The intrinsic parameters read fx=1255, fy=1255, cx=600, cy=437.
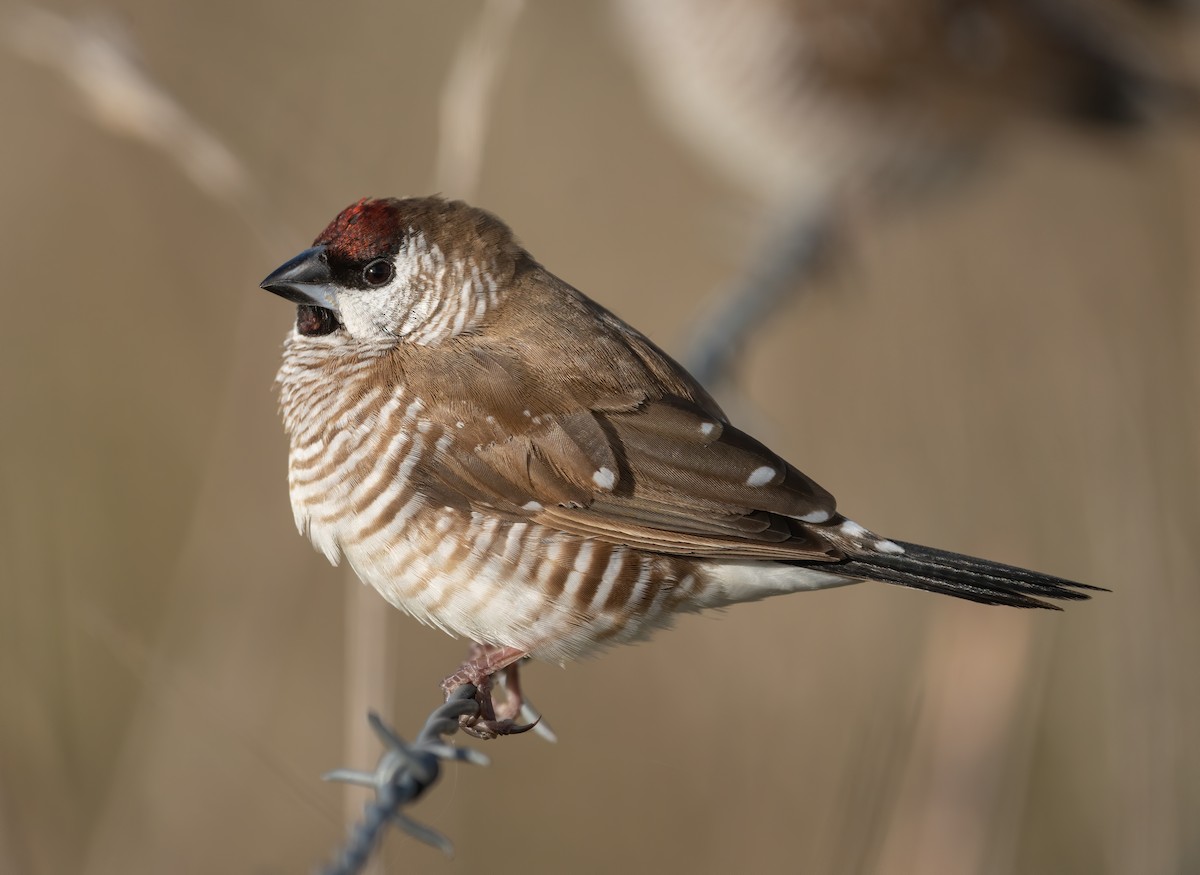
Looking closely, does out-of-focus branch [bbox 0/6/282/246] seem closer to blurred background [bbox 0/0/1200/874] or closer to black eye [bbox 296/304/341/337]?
blurred background [bbox 0/0/1200/874]

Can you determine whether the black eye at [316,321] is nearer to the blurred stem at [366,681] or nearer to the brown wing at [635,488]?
the brown wing at [635,488]

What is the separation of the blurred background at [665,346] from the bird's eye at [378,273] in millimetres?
→ 253

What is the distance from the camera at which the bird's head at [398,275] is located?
3.06m

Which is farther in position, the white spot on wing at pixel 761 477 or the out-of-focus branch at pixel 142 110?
the out-of-focus branch at pixel 142 110

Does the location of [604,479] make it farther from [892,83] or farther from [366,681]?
[892,83]

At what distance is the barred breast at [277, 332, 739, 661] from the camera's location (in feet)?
9.25

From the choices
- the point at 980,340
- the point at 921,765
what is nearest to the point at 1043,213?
the point at 980,340

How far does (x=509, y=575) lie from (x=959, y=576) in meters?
0.97

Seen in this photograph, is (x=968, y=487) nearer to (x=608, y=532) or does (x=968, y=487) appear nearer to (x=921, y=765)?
(x=921, y=765)

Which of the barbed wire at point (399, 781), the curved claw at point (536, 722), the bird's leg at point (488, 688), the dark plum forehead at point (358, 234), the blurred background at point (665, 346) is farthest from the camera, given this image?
the blurred background at point (665, 346)

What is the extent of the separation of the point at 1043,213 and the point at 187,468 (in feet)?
15.0

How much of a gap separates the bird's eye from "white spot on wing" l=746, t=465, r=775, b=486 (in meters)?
1.02

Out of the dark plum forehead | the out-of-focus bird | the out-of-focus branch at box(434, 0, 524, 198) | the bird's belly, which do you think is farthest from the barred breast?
the out-of-focus bird

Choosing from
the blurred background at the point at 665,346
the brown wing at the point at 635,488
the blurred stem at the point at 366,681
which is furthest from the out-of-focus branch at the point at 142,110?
the blurred stem at the point at 366,681
